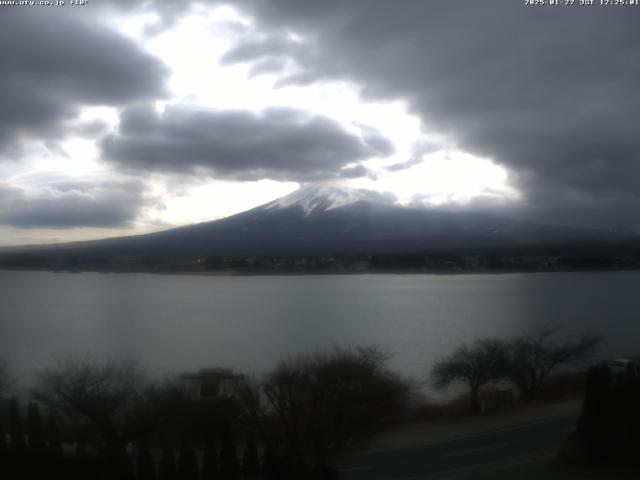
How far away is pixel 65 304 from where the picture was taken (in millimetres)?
27172

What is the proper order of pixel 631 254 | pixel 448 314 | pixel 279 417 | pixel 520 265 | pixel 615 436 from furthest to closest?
pixel 631 254 → pixel 520 265 → pixel 448 314 → pixel 279 417 → pixel 615 436

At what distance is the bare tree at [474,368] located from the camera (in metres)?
Answer: 8.95

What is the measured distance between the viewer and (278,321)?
2059 cm

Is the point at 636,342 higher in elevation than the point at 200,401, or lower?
lower

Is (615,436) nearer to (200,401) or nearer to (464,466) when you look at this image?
(464,466)

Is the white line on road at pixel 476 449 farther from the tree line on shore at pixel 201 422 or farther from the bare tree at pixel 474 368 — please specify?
the bare tree at pixel 474 368

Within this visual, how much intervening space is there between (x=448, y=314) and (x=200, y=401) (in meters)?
16.5

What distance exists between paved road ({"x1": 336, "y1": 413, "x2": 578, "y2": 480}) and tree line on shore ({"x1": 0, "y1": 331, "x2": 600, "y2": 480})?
33 centimetres

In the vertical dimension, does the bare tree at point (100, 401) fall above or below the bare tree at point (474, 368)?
above

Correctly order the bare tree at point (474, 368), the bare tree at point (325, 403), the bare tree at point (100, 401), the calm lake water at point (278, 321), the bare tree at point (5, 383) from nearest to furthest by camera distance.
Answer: the bare tree at point (100, 401) → the bare tree at point (325, 403) → the bare tree at point (5, 383) → the bare tree at point (474, 368) → the calm lake water at point (278, 321)

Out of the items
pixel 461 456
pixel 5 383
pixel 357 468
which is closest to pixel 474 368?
pixel 461 456

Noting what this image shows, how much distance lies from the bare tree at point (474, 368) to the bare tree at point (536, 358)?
0.81 ft

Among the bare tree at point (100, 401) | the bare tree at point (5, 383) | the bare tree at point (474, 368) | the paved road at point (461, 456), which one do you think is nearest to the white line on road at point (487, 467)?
the paved road at point (461, 456)

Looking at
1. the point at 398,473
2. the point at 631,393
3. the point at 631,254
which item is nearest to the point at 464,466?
the point at 398,473
